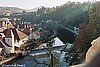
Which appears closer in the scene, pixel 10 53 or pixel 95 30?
pixel 95 30

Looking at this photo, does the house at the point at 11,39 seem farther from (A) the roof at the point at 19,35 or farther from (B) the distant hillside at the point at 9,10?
(B) the distant hillside at the point at 9,10

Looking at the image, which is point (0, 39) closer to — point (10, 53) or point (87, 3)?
point (10, 53)

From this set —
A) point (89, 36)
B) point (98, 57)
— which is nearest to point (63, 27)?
point (89, 36)

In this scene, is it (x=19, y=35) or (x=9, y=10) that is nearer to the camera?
(x=19, y=35)

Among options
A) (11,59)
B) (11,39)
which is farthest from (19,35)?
(11,59)

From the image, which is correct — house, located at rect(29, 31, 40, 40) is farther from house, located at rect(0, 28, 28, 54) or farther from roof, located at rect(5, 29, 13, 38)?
roof, located at rect(5, 29, 13, 38)

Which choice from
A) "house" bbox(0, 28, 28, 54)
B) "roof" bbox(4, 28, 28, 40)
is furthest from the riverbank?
"roof" bbox(4, 28, 28, 40)

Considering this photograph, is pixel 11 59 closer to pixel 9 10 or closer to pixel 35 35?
pixel 35 35

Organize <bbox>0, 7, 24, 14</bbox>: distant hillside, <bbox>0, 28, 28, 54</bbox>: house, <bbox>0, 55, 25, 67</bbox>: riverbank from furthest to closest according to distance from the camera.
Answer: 1. <bbox>0, 7, 24, 14</bbox>: distant hillside
2. <bbox>0, 28, 28, 54</bbox>: house
3. <bbox>0, 55, 25, 67</bbox>: riverbank

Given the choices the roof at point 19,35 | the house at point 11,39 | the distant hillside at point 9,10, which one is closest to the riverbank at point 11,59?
the house at point 11,39
